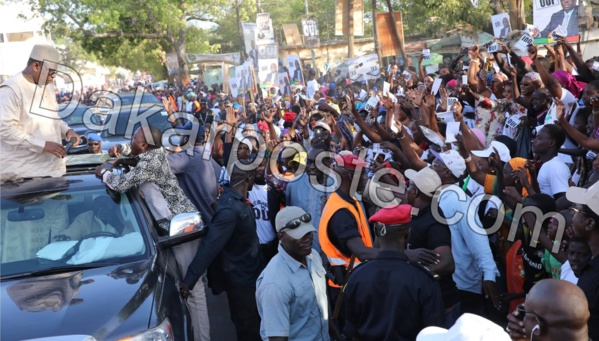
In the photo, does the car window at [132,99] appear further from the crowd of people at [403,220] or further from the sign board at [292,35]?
the crowd of people at [403,220]

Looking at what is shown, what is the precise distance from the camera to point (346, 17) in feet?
68.5

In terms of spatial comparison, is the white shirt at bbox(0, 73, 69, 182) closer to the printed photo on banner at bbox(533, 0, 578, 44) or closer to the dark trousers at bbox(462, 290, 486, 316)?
the dark trousers at bbox(462, 290, 486, 316)

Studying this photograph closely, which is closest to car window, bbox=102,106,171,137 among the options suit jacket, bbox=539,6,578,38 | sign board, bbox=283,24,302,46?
suit jacket, bbox=539,6,578,38

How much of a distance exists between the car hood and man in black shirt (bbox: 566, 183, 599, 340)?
7.49 feet

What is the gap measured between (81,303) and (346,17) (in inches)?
714

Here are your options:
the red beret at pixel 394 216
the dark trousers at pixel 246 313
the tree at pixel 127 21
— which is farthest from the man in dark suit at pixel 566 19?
the tree at pixel 127 21

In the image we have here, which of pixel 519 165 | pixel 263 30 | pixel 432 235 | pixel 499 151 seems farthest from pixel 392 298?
pixel 263 30

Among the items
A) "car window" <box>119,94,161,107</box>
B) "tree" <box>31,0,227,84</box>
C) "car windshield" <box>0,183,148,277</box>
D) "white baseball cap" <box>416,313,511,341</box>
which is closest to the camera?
"white baseball cap" <box>416,313,511,341</box>

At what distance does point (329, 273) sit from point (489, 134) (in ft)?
12.0

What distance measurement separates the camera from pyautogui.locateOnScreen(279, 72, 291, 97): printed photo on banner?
58.4 feet

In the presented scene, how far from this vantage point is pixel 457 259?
15.8 ft

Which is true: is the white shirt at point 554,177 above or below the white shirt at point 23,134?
below

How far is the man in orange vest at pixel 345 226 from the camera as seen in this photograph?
4.73 m

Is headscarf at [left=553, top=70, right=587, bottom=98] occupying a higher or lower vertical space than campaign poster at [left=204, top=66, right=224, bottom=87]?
higher
